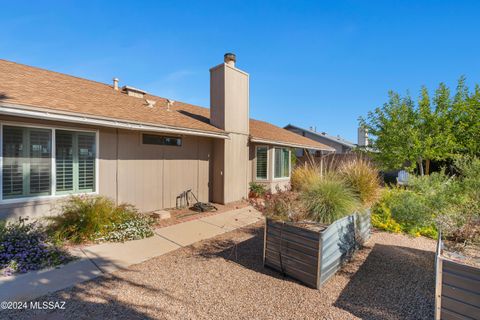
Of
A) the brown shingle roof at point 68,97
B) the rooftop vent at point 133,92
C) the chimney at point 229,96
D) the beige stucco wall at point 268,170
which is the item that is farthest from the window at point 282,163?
the rooftop vent at point 133,92

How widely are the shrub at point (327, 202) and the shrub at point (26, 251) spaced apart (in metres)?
4.44

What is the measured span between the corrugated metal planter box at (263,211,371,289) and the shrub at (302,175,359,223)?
0.28m

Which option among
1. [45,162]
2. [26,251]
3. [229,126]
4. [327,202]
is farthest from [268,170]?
[26,251]

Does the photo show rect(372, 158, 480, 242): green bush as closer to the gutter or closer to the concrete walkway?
the concrete walkway

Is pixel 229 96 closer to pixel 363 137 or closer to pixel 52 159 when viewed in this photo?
pixel 52 159

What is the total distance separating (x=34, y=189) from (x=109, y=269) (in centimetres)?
295

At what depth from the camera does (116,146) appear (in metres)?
6.09

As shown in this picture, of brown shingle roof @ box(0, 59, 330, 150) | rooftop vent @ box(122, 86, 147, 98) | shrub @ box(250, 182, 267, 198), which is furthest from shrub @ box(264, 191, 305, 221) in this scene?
rooftop vent @ box(122, 86, 147, 98)

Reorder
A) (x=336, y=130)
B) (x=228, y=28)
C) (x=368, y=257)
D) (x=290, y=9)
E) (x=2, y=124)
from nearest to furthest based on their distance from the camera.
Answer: (x=368, y=257)
(x=2, y=124)
(x=290, y=9)
(x=228, y=28)
(x=336, y=130)

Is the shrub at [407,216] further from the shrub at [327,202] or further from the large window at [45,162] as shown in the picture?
the large window at [45,162]

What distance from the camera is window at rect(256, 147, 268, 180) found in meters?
Answer: 10.3

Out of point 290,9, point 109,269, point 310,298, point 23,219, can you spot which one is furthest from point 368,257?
point 290,9

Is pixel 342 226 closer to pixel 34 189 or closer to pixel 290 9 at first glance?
pixel 34 189

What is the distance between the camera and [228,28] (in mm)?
9234
